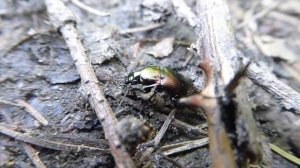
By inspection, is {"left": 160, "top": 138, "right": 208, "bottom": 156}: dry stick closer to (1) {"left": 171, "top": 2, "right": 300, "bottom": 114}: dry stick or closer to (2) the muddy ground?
(2) the muddy ground

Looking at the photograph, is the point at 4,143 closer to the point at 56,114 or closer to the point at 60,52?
the point at 56,114

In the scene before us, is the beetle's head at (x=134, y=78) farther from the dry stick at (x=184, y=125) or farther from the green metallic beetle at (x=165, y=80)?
the dry stick at (x=184, y=125)

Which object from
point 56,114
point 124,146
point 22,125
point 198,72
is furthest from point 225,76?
point 22,125

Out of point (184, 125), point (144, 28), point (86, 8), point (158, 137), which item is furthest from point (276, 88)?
point (86, 8)

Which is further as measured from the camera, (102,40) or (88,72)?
(102,40)

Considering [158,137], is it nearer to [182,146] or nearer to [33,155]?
[182,146]

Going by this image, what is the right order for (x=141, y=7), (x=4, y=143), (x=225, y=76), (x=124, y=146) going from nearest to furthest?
1. (x=124, y=146)
2. (x=225, y=76)
3. (x=4, y=143)
4. (x=141, y=7)

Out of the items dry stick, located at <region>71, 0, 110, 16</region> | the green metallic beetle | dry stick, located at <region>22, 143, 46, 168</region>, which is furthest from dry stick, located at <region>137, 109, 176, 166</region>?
dry stick, located at <region>71, 0, 110, 16</region>

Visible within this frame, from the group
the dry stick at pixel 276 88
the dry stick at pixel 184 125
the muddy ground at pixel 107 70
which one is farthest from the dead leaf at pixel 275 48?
the dry stick at pixel 184 125
